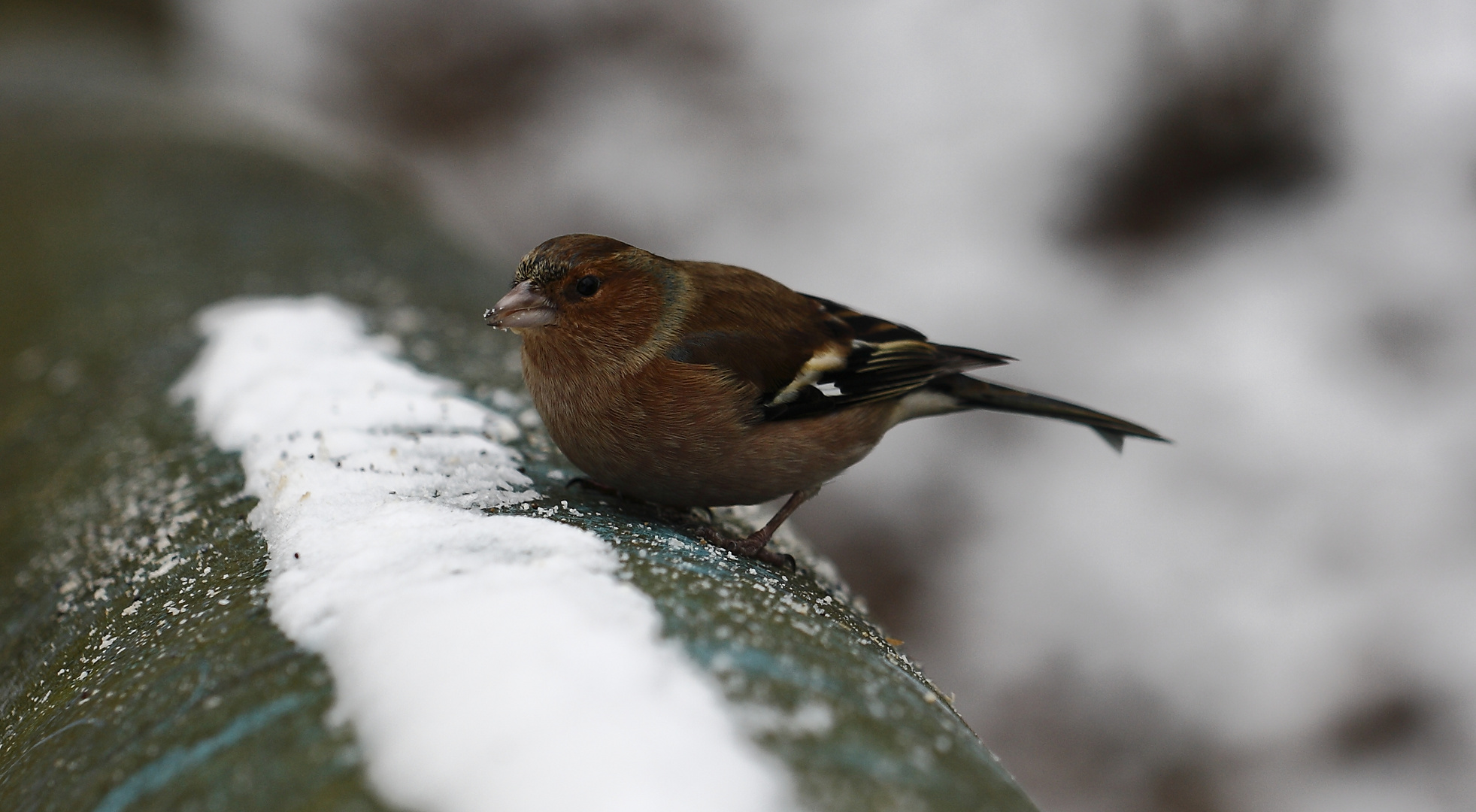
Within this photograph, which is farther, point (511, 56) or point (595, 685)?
point (511, 56)

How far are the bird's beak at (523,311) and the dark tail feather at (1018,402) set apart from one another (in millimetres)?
978

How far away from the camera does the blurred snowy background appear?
469 cm

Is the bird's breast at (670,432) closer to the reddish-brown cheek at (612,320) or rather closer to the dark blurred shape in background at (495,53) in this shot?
the reddish-brown cheek at (612,320)

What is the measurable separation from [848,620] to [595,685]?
742 mm

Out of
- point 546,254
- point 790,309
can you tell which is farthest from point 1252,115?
point 546,254

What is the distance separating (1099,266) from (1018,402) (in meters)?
4.48

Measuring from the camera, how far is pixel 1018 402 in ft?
8.50

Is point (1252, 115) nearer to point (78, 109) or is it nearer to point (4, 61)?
point (78, 109)

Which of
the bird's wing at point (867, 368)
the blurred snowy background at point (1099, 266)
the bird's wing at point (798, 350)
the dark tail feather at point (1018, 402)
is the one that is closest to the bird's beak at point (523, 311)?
the bird's wing at point (798, 350)

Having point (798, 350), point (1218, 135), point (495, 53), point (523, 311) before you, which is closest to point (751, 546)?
point (798, 350)

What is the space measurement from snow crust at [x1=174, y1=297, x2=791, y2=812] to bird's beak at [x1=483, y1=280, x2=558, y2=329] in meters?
0.31

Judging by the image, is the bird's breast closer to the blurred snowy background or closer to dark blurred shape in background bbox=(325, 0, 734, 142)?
the blurred snowy background

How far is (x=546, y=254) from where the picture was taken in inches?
82.9

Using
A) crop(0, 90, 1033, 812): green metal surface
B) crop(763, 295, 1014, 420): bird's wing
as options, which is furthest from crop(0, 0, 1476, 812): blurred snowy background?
crop(763, 295, 1014, 420): bird's wing
